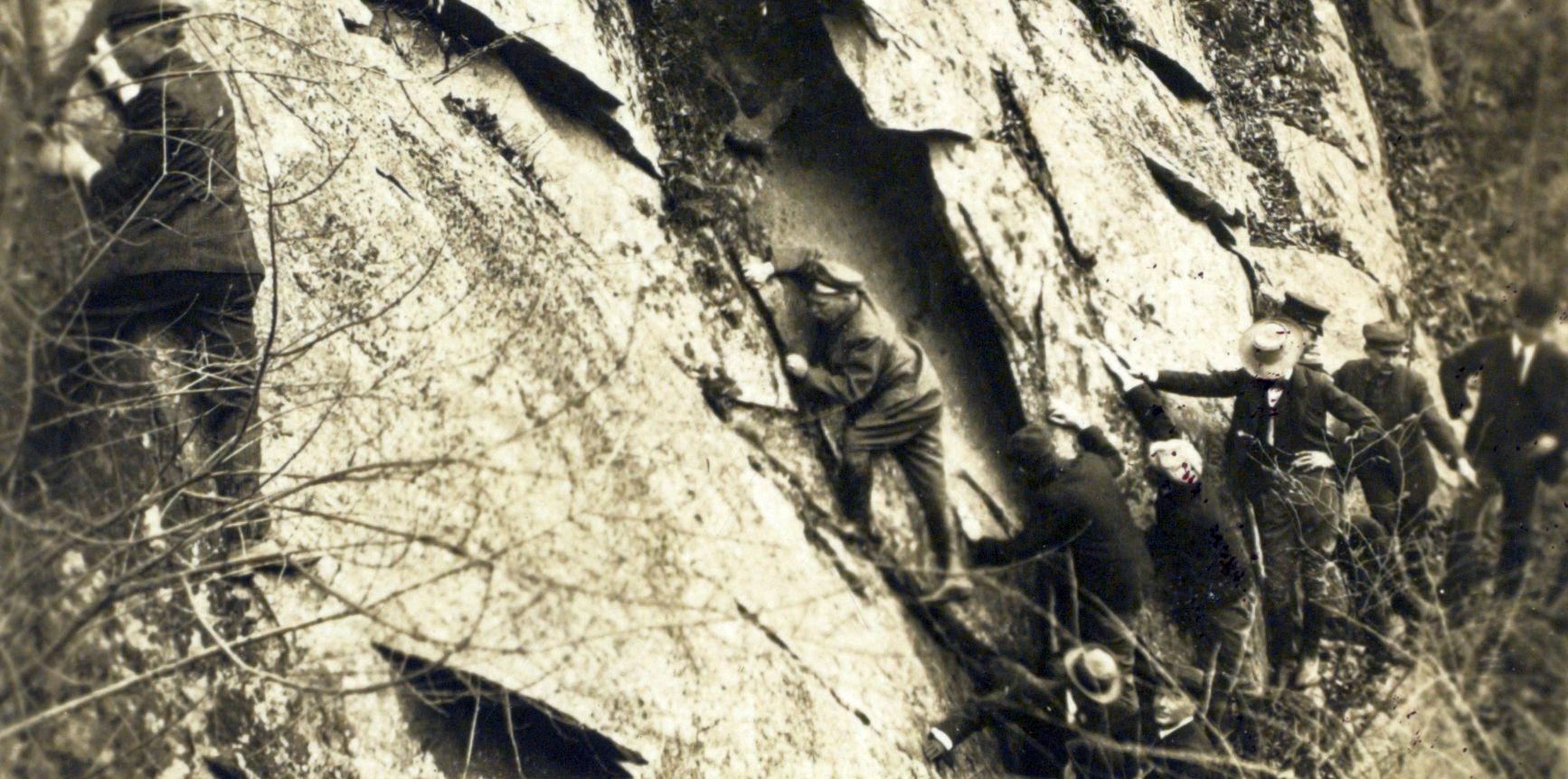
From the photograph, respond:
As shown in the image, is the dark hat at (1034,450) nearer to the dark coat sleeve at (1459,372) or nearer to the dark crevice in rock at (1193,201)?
the dark crevice in rock at (1193,201)

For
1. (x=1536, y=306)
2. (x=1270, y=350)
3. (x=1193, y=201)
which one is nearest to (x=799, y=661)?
(x=1270, y=350)

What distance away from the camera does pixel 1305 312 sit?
32.1 ft

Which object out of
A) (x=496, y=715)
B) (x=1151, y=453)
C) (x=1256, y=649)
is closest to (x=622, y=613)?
(x=496, y=715)

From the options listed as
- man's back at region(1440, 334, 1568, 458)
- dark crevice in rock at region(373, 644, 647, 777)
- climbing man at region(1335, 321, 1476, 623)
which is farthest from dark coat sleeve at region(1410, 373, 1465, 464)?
dark crevice in rock at region(373, 644, 647, 777)

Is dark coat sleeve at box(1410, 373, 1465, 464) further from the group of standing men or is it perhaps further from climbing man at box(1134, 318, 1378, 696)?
climbing man at box(1134, 318, 1378, 696)

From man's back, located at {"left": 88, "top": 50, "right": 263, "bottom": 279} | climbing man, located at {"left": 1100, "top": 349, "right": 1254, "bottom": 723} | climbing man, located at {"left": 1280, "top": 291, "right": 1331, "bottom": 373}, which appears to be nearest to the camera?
man's back, located at {"left": 88, "top": 50, "right": 263, "bottom": 279}

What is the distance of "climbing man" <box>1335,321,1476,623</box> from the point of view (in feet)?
29.2

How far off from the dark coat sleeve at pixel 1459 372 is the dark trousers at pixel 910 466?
376 centimetres

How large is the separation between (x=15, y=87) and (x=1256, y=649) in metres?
7.74

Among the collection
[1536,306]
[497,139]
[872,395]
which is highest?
[497,139]

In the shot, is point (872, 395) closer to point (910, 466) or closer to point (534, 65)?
point (910, 466)

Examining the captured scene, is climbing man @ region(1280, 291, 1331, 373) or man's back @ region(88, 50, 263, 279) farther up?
man's back @ region(88, 50, 263, 279)

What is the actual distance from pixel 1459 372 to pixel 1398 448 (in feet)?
3.26

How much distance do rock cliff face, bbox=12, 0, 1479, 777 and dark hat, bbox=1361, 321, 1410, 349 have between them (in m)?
0.86
